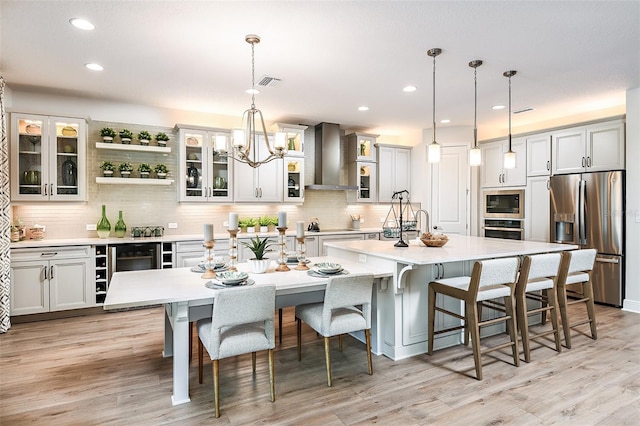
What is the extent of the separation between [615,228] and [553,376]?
2.92 meters

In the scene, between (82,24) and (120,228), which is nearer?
(82,24)

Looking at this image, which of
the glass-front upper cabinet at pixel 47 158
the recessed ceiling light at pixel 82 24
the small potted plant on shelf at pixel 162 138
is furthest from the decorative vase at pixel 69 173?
the recessed ceiling light at pixel 82 24

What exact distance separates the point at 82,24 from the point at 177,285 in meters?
2.17

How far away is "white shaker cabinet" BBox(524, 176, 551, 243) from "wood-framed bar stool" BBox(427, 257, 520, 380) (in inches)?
114

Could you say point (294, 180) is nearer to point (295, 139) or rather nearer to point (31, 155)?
point (295, 139)

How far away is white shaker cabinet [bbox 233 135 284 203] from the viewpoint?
5.51 metres

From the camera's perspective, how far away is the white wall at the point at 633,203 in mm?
4480

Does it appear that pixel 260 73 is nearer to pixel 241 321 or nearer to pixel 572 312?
pixel 241 321

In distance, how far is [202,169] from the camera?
531cm

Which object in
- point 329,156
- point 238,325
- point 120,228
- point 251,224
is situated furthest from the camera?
point 329,156

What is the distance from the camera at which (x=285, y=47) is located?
3.28m

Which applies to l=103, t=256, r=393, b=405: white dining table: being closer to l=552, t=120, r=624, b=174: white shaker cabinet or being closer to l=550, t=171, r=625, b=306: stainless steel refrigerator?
l=550, t=171, r=625, b=306: stainless steel refrigerator

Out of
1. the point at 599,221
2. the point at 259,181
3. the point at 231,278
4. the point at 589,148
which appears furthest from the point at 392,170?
the point at 231,278

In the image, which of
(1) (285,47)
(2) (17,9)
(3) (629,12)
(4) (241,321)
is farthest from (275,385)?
(3) (629,12)
